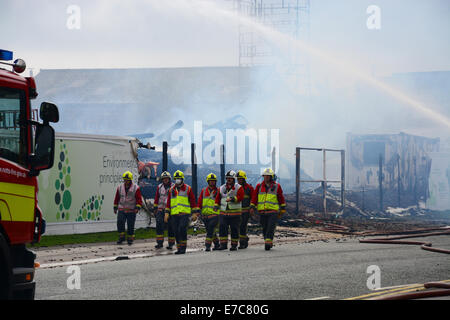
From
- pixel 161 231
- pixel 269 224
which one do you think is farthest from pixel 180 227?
pixel 269 224

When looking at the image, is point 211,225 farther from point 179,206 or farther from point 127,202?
point 127,202

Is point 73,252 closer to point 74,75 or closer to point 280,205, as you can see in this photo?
point 280,205

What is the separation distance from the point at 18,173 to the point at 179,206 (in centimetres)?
907

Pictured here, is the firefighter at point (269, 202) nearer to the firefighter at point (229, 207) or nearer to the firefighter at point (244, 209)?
the firefighter at point (229, 207)

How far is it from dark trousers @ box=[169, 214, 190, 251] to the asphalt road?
51 centimetres

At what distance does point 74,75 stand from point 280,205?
4245 cm

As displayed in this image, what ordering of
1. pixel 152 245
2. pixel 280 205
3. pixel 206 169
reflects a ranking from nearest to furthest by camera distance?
pixel 280 205
pixel 152 245
pixel 206 169

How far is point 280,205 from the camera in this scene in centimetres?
1620

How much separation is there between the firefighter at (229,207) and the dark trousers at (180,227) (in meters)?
0.96

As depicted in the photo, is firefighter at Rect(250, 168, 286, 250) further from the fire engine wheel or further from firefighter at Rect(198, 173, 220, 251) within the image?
the fire engine wheel

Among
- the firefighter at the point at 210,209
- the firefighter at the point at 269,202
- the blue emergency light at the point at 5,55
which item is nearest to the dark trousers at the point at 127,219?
the firefighter at the point at 210,209

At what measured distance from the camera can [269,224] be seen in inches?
629

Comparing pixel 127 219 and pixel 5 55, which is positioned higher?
pixel 5 55

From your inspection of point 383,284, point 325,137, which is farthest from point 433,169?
point 383,284
